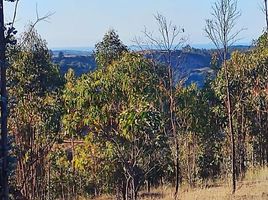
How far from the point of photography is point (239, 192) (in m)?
13.6

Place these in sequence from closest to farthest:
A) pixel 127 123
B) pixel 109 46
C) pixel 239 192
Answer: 1. pixel 127 123
2. pixel 239 192
3. pixel 109 46

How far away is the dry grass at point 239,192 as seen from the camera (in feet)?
40.9

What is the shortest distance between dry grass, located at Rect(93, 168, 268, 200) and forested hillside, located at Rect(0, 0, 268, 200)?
0.11m

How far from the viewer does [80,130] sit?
41.6 ft

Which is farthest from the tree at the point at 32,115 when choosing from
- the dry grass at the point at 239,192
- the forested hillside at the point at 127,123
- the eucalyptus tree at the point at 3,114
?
the eucalyptus tree at the point at 3,114

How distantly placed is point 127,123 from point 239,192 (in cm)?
410

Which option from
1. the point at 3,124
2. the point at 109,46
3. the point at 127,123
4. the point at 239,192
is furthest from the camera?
the point at 109,46

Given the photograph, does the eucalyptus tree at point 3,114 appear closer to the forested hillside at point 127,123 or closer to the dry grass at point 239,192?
the forested hillside at point 127,123

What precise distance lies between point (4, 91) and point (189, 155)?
13.0m

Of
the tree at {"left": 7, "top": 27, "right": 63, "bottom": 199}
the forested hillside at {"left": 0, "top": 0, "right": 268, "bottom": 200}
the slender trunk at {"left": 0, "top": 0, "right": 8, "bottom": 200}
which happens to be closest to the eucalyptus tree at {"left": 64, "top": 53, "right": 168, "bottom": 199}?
the forested hillside at {"left": 0, "top": 0, "right": 268, "bottom": 200}

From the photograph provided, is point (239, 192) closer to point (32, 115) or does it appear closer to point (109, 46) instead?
point (32, 115)

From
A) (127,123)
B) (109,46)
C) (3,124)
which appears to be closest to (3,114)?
(3,124)

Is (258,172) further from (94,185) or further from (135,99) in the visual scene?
(135,99)

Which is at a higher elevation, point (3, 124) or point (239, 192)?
point (3, 124)
